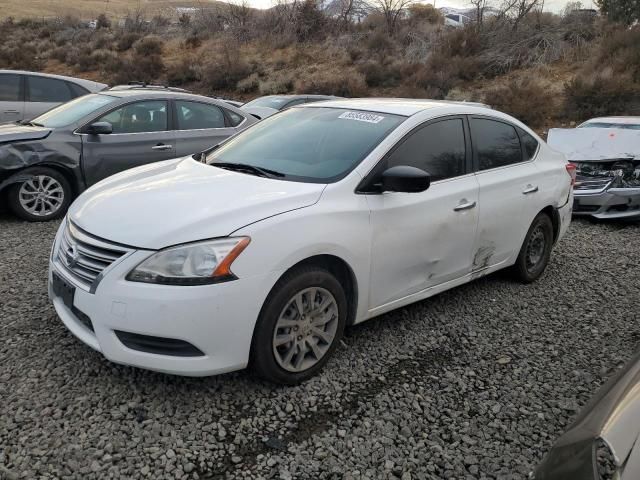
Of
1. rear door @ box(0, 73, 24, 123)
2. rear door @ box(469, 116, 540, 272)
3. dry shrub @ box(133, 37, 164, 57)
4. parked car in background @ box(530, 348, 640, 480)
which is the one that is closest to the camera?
parked car in background @ box(530, 348, 640, 480)

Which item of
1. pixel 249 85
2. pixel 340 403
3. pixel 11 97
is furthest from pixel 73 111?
pixel 249 85

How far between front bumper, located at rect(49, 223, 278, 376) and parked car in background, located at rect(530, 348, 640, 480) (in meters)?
1.53

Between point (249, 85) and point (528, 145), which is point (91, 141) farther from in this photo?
point (249, 85)

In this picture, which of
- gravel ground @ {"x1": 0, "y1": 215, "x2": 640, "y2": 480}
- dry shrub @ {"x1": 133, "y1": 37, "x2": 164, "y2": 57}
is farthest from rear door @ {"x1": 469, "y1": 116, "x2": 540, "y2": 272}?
dry shrub @ {"x1": 133, "y1": 37, "x2": 164, "y2": 57}

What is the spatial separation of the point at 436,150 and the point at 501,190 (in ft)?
2.44

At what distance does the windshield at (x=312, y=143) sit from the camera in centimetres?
356

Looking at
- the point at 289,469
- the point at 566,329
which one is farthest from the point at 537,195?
the point at 289,469

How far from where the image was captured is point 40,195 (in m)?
6.23

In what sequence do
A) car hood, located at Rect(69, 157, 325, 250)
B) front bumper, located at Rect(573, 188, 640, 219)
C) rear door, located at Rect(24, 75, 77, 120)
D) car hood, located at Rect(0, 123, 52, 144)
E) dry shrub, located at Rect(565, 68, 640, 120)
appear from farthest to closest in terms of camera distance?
dry shrub, located at Rect(565, 68, 640, 120), rear door, located at Rect(24, 75, 77, 120), front bumper, located at Rect(573, 188, 640, 219), car hood, located at Rect(0, 123, 52, 144), car hood, located at Rect(69, 157, 325, 250)

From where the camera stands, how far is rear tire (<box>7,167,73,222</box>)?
611cm

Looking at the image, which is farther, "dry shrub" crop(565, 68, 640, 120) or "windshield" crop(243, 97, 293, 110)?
"dry shrub" crop(565, 68, 640, 120)

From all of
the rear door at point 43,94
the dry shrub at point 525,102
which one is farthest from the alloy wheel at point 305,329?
the dry shrub at point 525,102

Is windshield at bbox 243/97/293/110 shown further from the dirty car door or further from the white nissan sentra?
the dirty car door

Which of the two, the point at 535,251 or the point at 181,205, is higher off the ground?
the point at 181,205
